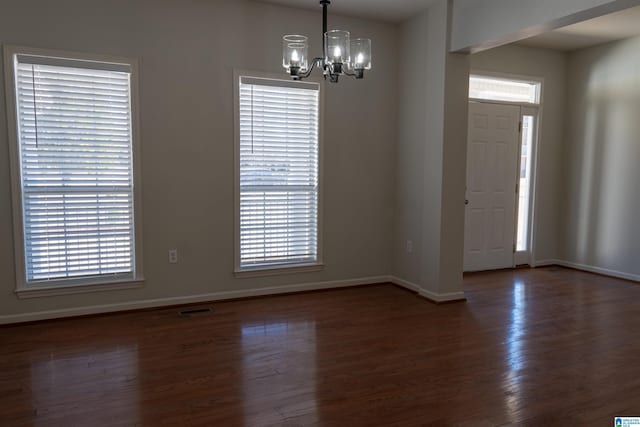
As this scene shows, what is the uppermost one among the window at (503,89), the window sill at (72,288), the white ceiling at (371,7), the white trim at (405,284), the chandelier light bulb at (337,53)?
the white ceiling at (371,7)

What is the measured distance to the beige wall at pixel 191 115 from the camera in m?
3.75

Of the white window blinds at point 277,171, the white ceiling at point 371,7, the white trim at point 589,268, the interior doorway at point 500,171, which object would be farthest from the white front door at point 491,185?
the white window blinds at point 277,171

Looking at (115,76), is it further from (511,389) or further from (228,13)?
(511,389)

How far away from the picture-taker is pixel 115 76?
3.92 meters

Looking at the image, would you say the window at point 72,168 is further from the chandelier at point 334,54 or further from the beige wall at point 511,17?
the beige wall at point 511,17

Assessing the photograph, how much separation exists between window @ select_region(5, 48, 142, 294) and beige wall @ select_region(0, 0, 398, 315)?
0.12 m

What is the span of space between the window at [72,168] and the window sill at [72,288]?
0.02 meters

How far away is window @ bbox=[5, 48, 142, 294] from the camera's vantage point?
368 cm

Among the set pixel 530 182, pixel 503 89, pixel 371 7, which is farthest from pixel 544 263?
pixel 371 7

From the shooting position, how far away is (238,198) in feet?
14.7

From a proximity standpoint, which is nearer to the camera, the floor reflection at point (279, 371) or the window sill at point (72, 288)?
the floor reflection at point (279, 371)

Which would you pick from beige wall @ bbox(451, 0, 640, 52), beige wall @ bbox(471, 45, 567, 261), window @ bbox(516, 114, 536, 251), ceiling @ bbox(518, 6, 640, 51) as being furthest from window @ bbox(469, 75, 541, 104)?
beige wall @ bbox(451, 0, 640, 52)

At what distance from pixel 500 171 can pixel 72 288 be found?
506cm

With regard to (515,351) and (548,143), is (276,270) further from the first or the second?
(548,143)
